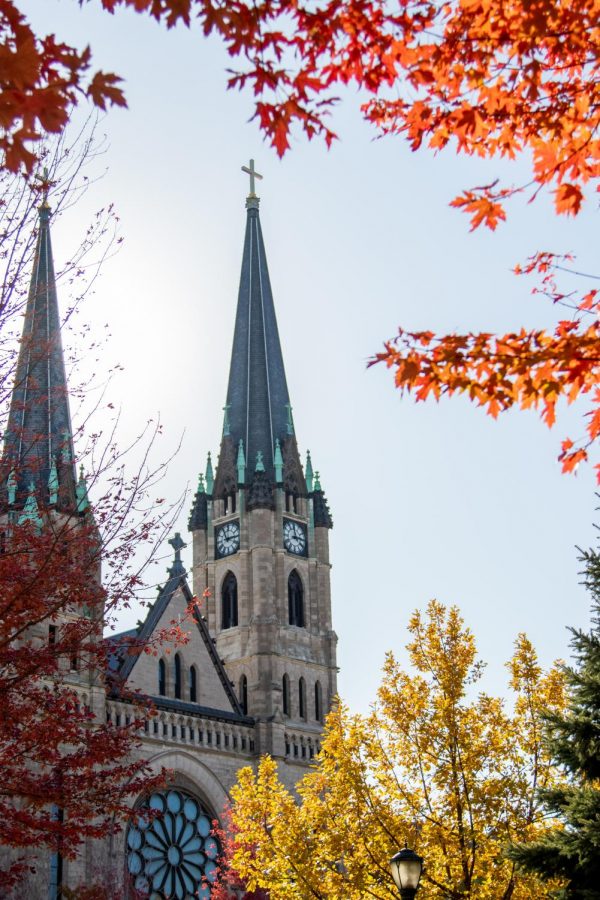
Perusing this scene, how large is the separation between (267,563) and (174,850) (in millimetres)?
13257

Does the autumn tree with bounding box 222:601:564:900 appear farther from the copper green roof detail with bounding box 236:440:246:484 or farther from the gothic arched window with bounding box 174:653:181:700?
the copper green roof detail with bounding box 236:440:246:484

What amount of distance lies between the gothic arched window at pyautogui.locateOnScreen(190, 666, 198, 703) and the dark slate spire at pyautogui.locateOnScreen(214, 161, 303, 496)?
9.66 metres

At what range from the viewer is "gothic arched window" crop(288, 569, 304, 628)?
2063 inches

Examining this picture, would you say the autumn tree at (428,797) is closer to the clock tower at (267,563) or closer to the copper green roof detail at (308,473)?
the clock tower at (267,563)

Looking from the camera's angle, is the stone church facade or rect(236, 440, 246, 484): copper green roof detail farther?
rect(236, 440, 246, 484): copper green roof detail

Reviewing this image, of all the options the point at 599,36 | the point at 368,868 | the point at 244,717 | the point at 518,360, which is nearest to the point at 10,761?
the point at 368,868

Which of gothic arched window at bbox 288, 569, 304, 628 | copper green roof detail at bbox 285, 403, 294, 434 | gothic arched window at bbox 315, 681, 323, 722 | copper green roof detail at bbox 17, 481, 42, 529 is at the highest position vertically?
copper green roof detail at bbox 285, 403, 294, 434

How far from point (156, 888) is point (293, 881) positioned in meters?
23.2

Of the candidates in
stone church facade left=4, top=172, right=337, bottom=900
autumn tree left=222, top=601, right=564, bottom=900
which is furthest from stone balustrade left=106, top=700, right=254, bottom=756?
autumn tree left=222, top=601, right=564, bottom=900

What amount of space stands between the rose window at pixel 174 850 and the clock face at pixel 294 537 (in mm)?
12941

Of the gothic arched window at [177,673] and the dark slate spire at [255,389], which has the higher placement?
the dark slate spire at [255,389]

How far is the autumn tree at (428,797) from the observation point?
62.8ft

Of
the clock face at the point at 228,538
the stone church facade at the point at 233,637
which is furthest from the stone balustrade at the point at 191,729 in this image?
the clock face at the point at 228,538

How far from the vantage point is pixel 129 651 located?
17.5 meters
